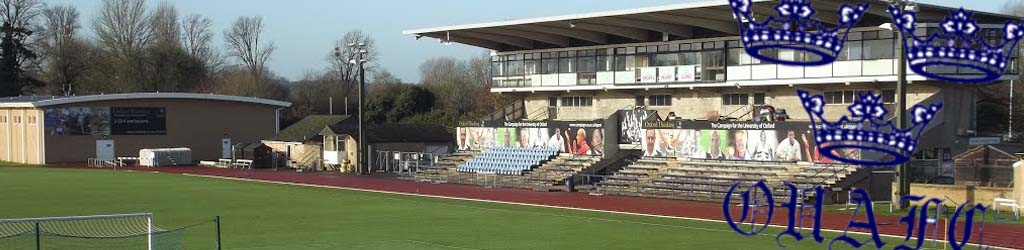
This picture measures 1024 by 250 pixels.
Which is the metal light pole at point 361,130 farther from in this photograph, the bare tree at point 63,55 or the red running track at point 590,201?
the bare tree at point 63,55

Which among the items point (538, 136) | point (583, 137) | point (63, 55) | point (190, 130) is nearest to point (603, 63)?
point (583, 137)

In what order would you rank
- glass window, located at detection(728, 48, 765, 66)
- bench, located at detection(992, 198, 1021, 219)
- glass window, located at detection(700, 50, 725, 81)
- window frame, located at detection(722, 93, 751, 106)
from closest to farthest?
bench, located at detection(992, 198, 1021, 219)
glass window, located at detection(728, 48, 765, 66)
glass window, located at detection(700, 50, 725, 81)
window frame, located at detection(722, 93, 751, 106)

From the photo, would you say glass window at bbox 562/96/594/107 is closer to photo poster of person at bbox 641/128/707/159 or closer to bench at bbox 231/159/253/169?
photo poster of person at bbox 641/128/707/159

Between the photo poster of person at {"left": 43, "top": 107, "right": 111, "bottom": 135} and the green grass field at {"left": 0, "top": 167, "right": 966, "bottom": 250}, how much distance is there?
21557 mm

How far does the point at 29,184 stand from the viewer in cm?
4672

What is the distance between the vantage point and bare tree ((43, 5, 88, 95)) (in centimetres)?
10162

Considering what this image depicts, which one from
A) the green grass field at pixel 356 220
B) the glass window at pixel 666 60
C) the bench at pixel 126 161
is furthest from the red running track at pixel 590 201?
the bench at pixel 126 161

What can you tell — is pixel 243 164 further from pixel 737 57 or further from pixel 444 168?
pixel 737 57

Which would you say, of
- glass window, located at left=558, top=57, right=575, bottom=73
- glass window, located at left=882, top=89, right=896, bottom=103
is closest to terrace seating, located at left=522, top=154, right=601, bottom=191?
glass window, located at left=558, top=57, right=575, bottom=73

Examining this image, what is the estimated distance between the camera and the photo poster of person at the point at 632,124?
46.6 m

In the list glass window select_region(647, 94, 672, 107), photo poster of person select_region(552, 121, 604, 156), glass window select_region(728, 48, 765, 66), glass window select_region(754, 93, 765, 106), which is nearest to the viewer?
glass window select_region(728, 48, 765, 66)

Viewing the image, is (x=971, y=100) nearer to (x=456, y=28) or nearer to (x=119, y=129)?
(x=456, y=28)

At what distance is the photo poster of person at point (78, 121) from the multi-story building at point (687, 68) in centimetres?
2590

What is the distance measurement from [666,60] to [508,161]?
29.2 feet
